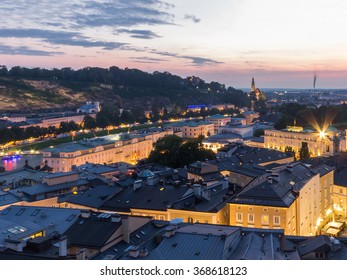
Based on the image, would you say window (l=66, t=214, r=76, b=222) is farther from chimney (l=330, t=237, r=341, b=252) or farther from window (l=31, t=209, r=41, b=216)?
chimney (l=330, t=237, r=341, b=252)

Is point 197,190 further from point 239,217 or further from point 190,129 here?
point 190,129

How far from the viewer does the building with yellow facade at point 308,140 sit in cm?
5794

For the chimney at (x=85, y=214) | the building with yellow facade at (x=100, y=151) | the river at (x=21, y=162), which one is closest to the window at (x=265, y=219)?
the chimney at (x=85, y=214)

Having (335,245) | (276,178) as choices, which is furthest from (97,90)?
(335,245)

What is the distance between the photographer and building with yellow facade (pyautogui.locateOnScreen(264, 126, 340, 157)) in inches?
2281

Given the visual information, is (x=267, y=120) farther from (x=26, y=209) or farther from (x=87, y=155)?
(x=26, y=209)

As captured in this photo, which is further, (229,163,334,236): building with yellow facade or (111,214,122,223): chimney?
(229,163,334,236): building with yellow facade

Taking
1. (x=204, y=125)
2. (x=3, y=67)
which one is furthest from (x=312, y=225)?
(x=3, y=67)

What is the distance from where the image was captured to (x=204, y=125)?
8744 cm

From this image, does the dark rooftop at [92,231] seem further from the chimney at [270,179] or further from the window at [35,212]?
the chimney at [270,179]

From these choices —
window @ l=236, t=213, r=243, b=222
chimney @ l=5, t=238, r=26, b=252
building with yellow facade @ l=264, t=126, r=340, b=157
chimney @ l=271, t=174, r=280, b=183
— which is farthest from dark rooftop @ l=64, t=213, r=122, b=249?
building with yellow facade @ l=264, t=126, r=340, b=157

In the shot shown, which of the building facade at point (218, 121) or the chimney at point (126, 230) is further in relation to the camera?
the building facade at point (218, 121)

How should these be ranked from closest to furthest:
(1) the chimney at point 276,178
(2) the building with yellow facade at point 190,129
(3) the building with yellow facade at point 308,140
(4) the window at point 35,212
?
(4) the window at point 35,212
(1) the chimney at point 276,178
(3) the building with yellow facade at point 308,140
(2) the building with yellow facade at point 190,129

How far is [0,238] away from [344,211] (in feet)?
79.9
